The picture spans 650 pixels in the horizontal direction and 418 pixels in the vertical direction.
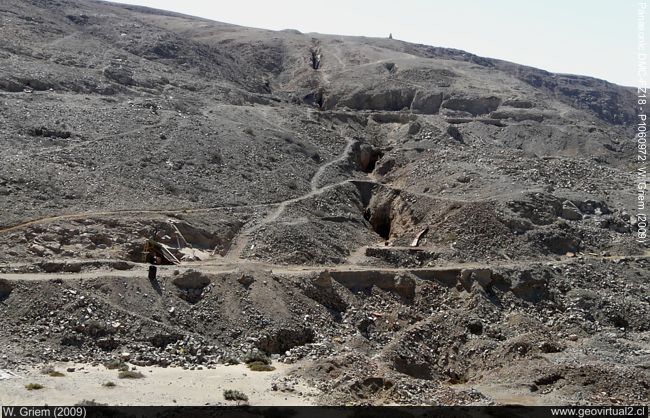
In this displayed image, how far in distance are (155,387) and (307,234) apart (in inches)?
589

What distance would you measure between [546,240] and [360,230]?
30.4 feet

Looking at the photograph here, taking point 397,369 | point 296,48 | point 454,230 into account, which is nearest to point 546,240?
point 454,230

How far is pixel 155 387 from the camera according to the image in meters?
24.1

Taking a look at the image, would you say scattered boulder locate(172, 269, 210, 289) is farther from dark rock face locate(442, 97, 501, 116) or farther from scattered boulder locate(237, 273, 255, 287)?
dark rock face locate(442, 97, 501, 116)

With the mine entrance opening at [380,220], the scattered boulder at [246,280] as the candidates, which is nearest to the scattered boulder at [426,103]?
the mine entrance opening at [380,220]

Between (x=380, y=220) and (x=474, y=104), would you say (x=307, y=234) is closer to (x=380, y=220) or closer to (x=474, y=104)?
(x=380, y=220)

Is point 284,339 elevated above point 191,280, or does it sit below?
below

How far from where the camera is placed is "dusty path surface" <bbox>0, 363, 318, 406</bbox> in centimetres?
2251

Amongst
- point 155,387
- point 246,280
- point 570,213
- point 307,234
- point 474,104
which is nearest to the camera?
point 155,387

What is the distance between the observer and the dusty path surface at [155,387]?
73.9ft

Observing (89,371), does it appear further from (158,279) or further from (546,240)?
(546,240)

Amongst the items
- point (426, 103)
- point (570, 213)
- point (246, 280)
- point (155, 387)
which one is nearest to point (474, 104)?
point (426, 103)

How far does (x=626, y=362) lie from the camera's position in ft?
94.1

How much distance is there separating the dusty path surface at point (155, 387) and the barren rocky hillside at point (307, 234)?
3.35 ft
